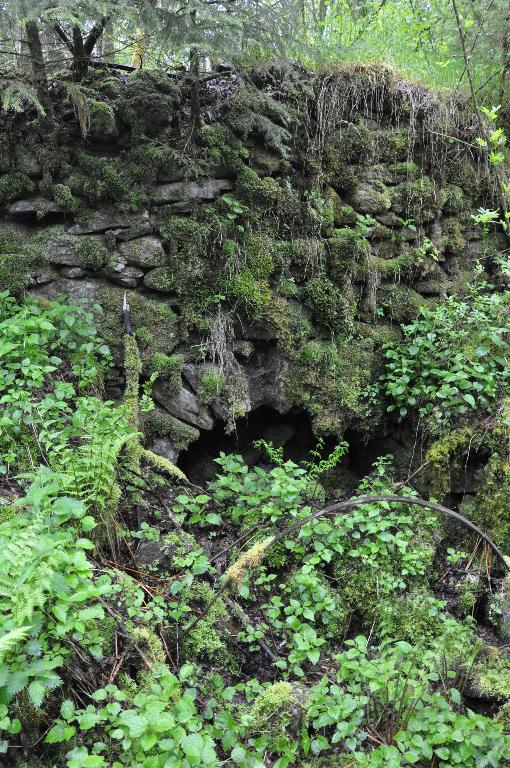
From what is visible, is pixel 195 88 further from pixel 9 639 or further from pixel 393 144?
pixel 9 639

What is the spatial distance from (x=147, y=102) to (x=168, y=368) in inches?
90.3

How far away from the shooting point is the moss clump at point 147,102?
4637 millimetres

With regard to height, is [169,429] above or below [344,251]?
below

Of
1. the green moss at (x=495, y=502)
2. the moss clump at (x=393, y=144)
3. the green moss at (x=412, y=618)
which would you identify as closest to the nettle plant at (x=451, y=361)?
the green moss at (x=495, y=502)

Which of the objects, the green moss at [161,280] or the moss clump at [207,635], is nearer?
the moss clump at [207,635]

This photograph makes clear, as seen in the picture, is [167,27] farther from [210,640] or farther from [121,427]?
[210,640]

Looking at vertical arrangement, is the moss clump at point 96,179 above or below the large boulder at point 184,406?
above

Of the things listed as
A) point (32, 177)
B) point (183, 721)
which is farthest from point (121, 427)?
point (32, 177)

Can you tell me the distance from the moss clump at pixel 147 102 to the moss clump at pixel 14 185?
38.2 inches

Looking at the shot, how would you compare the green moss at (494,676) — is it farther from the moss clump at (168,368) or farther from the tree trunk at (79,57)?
the tree trunk at (79,57)

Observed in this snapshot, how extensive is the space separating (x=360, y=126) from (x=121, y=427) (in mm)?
3948

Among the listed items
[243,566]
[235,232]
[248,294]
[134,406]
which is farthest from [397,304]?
[243,566]

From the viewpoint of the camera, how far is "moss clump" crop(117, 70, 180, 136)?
15.2 feet

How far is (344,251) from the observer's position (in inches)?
205
